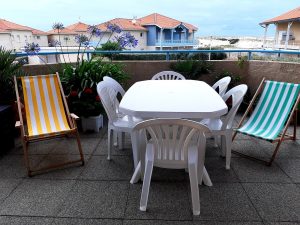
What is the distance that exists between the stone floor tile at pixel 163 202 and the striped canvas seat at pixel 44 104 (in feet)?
4.34

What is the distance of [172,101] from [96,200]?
1.24 metres

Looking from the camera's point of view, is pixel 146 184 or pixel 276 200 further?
pixel 276 200

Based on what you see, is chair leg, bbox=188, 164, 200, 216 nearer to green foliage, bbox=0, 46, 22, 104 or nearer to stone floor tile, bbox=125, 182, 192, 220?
stone floor tile, bbox=125, 182, 192, 220

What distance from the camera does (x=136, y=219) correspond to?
79.0 inches

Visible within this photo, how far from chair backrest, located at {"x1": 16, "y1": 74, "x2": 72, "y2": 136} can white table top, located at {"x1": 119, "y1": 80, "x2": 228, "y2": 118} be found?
1.02 metres

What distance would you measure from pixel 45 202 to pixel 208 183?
62.5 inches

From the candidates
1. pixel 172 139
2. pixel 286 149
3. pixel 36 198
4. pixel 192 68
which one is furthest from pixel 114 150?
pixel 192 68

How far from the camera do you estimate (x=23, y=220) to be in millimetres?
2002

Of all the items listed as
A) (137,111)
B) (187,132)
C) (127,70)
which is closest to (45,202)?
(137,111)

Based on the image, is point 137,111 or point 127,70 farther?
point 127,70

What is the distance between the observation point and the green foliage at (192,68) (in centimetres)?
493

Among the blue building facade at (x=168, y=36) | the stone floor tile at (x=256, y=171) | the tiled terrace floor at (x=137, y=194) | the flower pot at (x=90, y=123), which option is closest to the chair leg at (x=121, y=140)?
the tiled terrace floor at (x=137, y=194)

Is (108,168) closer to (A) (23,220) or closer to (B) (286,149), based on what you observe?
(A) (23,220)

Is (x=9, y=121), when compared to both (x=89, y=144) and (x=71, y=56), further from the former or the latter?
(x=71, y=56)
